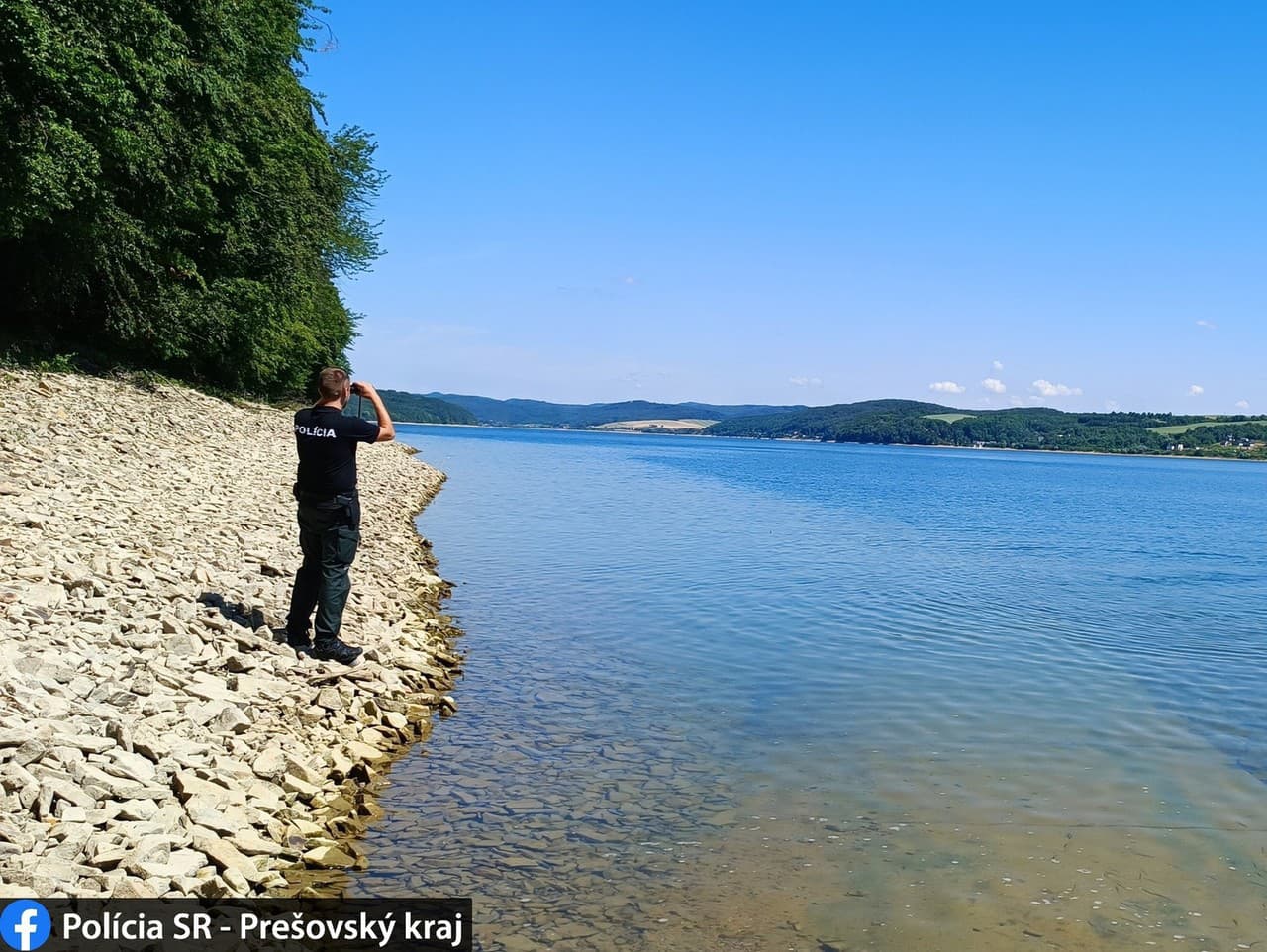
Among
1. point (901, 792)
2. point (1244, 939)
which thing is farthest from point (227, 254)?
point (1244, 939)

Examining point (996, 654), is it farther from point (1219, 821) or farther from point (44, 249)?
point (44, 249)

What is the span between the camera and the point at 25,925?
475 centimetres

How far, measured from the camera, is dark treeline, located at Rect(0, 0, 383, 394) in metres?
19.6

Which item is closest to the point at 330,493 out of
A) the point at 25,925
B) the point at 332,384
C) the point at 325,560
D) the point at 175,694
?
the point at 325,560

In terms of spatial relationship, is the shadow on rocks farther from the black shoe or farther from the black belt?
the black belt

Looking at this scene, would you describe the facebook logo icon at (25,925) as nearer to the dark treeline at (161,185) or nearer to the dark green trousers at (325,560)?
the dark green trousers at (325,560)

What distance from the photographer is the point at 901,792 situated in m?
8.57

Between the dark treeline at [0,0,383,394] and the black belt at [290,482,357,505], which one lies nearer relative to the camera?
the black belt at [290,482,357,505]

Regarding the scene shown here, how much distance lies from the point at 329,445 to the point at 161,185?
19749 millimetres

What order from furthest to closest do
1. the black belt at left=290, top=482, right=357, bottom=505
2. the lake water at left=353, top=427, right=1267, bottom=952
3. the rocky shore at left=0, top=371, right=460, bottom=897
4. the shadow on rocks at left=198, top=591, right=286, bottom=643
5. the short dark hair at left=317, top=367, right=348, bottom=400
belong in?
the shadow on rocks at left=198, top=591, right=286, bottom=643 < the black belt at left=290, top=482, right=357, bottom=505 < the short dark hair at left=317, top=367, right=348, bottom=400 < the lake water at left=353, top=427, right=1267, bottom=952 < the rocky shore at left=0, top=371, right=460, bottom=897

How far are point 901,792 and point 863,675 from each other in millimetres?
4232

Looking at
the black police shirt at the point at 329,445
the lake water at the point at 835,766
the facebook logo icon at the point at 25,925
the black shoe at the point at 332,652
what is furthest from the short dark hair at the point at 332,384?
the facebook logo icon at the point at 25,925

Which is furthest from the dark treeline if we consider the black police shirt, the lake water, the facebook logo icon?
the facebook logo icon

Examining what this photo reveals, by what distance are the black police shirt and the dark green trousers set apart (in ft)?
0.45
